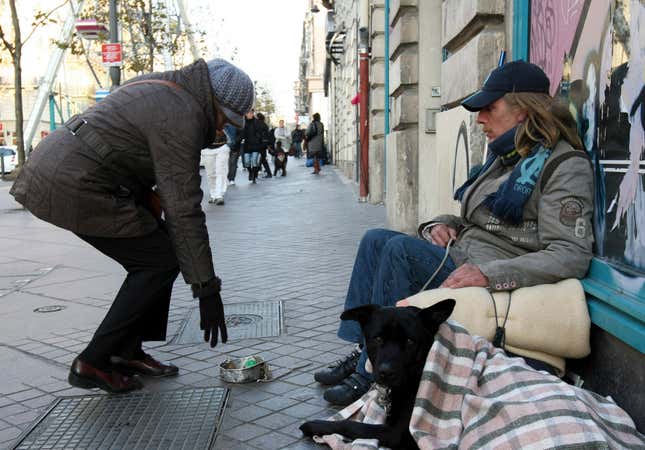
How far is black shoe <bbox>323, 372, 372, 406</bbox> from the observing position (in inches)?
132

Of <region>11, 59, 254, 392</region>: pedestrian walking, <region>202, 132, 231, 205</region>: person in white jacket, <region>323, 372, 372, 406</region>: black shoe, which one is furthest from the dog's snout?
<region>202, 132, 231, 205</region>: person in white jacket

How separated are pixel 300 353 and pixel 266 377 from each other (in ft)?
1.57

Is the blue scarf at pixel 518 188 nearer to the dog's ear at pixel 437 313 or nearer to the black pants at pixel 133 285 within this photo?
the dog's ear at pixel 437 313

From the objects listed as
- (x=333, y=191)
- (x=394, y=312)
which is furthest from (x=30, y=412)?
(x=333, y=191)

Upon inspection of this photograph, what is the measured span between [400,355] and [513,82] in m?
1.42

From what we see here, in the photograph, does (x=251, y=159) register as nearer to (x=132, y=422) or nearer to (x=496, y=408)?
(x=132, y=422)

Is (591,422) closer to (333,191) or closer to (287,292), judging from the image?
(287,292)

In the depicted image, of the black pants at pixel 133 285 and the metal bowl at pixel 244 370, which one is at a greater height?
the black pants at pixel 133 285

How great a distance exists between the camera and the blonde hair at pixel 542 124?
10.2 ft

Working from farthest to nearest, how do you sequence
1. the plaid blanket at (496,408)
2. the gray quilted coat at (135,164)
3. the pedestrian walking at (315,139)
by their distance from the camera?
the pedestrian walking at (315,139)
the gray quilted coat at (135,164)
the plaid blanket at (496,408)

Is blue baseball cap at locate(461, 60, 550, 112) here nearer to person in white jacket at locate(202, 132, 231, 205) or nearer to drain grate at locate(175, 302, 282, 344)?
drain grate at locate(175, 302, 282, 344)

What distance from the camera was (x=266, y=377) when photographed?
3854 mm

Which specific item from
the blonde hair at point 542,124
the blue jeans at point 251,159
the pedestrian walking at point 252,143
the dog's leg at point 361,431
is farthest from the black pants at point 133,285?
the blue jeans at point 251,159

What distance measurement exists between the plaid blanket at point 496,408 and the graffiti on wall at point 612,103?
0.65 m
